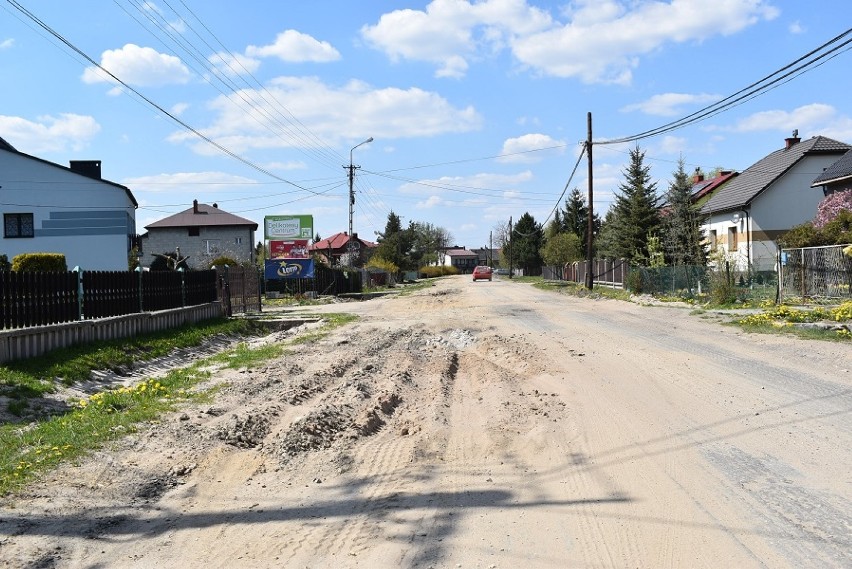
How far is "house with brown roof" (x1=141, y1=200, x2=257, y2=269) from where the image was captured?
67.4 metres

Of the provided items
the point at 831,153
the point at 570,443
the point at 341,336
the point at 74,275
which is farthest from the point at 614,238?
the point at 570,443

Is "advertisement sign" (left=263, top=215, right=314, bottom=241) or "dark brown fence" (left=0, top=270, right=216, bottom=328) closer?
"dark brown fence" (left=0, top=270, right=216, bottom=328)

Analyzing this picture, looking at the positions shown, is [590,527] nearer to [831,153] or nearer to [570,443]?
[570,443]

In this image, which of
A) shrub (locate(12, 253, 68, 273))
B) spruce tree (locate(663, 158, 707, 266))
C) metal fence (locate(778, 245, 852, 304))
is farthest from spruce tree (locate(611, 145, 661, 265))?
shrub (locate(12, 253, 68, 273))

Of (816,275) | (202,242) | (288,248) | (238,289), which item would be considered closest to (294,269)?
(288,248)

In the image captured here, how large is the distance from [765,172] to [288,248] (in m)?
30.7

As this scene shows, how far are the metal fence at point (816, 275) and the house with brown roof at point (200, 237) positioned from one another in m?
52.5

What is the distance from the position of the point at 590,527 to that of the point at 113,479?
3.97 metres

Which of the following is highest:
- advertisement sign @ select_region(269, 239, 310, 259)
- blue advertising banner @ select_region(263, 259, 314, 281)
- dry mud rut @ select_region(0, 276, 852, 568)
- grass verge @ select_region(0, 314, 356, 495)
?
advertisement sign @ select_region(269, 239, 310, 259)

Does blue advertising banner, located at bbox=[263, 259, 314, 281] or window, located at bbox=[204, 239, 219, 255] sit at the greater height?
window, located at bbox=[204, 239, 219, 255]

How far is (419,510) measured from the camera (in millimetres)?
5055

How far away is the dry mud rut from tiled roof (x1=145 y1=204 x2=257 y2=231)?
58628 millimetres

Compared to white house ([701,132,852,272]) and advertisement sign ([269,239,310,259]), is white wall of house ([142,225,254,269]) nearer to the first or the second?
advertisement sign ([269,239,310,259])

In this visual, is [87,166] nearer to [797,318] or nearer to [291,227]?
[291,227]
